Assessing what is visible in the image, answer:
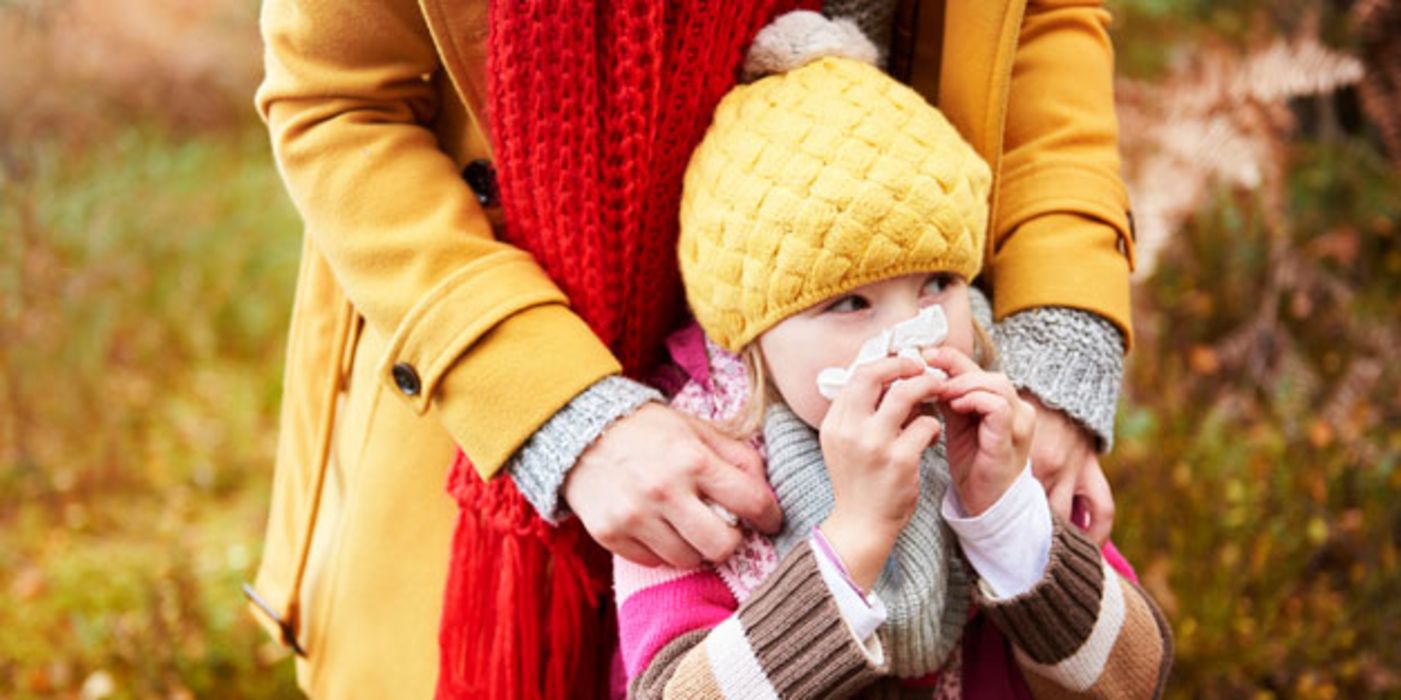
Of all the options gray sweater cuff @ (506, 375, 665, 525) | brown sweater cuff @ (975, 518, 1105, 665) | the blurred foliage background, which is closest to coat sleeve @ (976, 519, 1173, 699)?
brown sweater cuff @ (975, 518, 1105, 665)

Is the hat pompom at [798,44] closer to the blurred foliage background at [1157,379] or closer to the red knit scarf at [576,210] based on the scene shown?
the red knit scarf at [576,210]

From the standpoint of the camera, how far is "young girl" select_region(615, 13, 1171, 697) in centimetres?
120

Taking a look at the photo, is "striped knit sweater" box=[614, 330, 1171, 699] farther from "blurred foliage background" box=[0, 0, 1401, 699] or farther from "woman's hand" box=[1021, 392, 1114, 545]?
"blurred foliage background" box=[0, 0, 1401, 699]

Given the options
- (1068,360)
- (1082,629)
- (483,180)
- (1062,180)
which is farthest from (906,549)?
(483,180)

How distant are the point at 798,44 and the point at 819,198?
8.2 inches

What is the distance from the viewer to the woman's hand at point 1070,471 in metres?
1.39

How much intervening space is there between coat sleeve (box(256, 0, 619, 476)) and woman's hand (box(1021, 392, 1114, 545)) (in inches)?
18.2

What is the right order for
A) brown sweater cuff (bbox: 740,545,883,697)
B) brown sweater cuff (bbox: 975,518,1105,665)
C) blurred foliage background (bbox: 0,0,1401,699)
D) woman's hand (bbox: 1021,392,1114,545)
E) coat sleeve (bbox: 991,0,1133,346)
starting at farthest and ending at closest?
blurred foliage background (bbox: 0,0,1401,699)
coat sleeve (bbox: 991,0,1133,346)
woman's hand (bbox: 1021,392,1114,545)
brown sweater cuff (bbox: 975,518,1105,665)
brown sweater cuff (bbox: 740,545,883,697)

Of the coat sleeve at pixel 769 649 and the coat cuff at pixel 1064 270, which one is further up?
the coat cuff at pixel 1064 270

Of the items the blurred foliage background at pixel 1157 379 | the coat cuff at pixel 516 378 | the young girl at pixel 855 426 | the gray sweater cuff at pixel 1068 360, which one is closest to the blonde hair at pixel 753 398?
the young girl at pixel 855 426

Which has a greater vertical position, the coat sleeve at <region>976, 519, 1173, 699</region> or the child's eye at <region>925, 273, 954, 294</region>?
the child's eye at <region>925, 273, 954, 294</region>

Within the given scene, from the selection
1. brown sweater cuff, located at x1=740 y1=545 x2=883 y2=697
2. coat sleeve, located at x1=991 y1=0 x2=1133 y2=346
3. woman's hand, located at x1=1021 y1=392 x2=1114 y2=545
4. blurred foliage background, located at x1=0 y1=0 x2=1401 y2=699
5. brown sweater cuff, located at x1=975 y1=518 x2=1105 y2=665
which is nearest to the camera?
brown sweater cuff, located at x1=740 y1=545 x2=883 y2=697

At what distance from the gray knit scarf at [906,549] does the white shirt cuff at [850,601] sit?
5 centimetres

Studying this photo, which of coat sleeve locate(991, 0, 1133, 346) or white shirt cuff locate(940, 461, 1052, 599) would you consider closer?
white shirt cuff locate(940, 461, 1052, 599)
